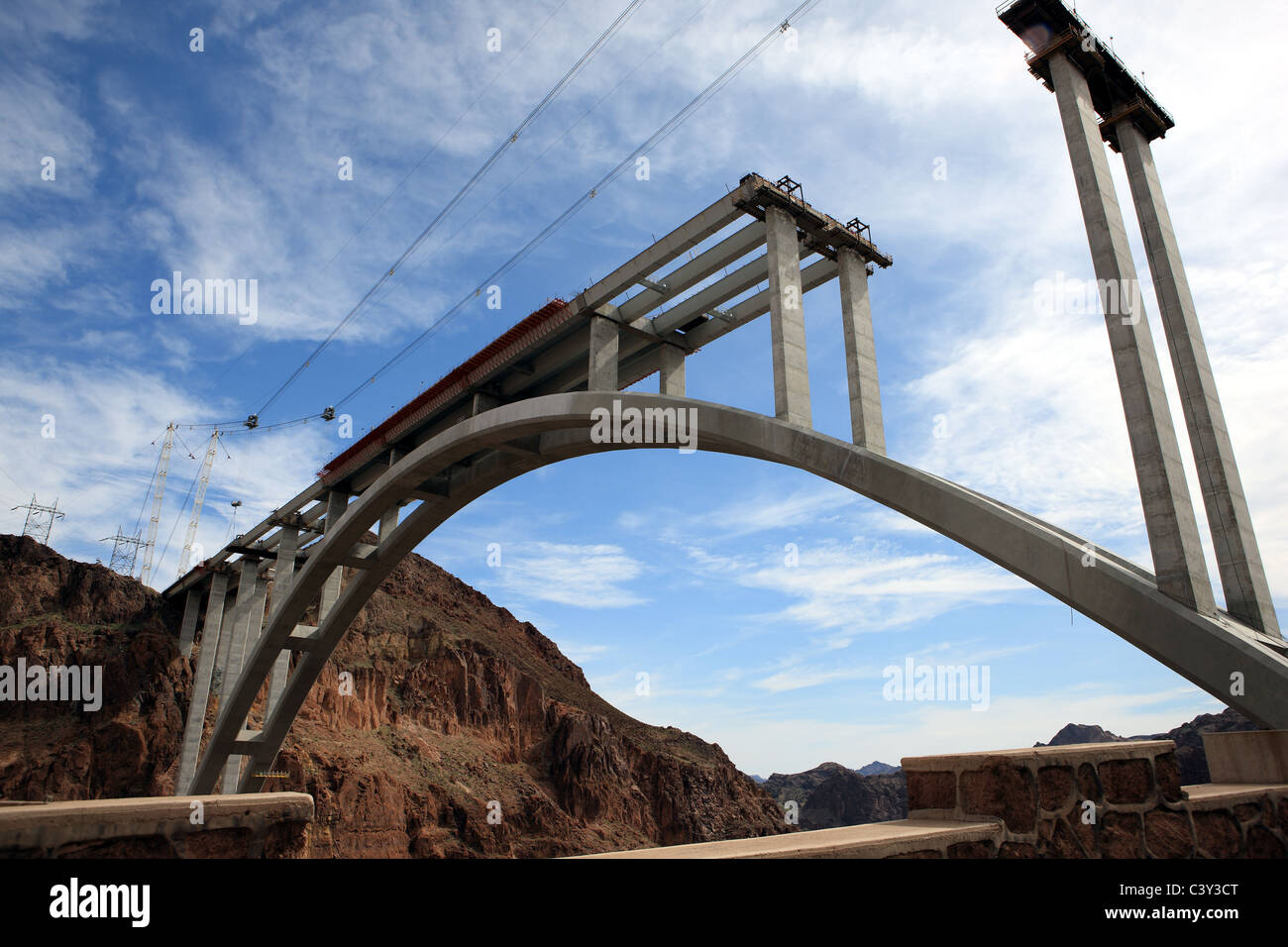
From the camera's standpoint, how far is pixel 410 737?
176 feet

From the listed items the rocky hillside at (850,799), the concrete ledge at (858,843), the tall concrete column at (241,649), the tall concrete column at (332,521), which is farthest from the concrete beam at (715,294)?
the rocky hillside at (850,799)

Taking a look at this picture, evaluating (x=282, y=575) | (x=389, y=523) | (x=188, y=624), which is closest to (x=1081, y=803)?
(x=389, y=523)

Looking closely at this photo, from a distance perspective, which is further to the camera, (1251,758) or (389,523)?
(389,523)

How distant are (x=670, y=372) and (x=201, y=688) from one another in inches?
1018

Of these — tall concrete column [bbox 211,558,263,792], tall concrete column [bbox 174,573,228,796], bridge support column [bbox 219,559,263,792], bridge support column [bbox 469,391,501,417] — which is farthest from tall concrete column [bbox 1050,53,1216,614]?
tall concrete column [bbox 174,573,228,796]

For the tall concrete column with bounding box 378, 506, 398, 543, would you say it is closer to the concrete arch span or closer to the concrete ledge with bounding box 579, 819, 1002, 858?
the concrete arch span

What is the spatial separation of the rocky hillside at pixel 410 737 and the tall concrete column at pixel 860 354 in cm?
3512

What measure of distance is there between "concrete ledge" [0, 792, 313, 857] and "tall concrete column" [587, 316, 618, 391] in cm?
1295

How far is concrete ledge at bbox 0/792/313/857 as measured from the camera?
2.43 meters

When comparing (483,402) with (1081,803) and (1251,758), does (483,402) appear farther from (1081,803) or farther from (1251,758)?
(1081,803)

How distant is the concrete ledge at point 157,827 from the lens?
7.97 feet

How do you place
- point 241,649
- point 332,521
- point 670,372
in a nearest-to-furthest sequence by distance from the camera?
1. point 670,372
2. point 332,521
3. point 241,649

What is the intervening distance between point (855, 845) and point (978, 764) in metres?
1.36
